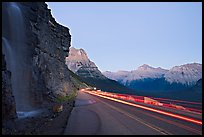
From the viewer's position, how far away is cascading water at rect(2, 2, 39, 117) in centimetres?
4331

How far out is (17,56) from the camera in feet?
149

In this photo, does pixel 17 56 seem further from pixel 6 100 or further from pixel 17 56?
pixel 6 100

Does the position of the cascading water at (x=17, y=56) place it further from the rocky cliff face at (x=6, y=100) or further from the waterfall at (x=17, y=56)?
the rocky cliff face at (x=6, y=100)

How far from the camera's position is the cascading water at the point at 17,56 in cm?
4331

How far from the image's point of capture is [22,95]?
146 ft

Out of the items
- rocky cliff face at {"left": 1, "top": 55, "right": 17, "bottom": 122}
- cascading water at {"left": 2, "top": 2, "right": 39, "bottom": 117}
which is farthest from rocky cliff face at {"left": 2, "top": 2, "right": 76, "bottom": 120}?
rocky cliff face at {"left": 1, "top": 55, "right": 17, "bottom": 122}

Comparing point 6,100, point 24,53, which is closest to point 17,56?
point 24,53

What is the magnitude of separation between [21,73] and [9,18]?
8.66 metres

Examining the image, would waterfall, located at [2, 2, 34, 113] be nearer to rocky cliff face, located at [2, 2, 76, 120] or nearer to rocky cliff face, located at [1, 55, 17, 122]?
rocky cliff face, located at [2, 2, 76, 120]

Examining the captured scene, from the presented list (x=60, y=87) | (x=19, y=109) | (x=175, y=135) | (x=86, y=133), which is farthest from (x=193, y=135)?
(x=60, y=87)

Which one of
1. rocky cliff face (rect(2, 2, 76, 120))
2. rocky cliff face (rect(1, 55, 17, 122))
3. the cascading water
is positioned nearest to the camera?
rocky cliff face (rect(1, 55, 17, 122))

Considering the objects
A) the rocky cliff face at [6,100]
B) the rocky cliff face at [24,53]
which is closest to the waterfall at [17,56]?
the rocky cliff face at [24,53]

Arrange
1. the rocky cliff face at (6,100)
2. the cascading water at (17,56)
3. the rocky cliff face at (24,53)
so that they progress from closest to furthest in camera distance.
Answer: the rocky cliff face at (6,100) → the cascading water at (17,56) → the rocky cliff face at (24,53)

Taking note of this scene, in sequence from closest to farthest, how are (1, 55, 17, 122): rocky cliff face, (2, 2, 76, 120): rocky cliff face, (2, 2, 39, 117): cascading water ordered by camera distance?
(1, 55, 17, 122): rocky cliff face → (2, 2, 39, 117): cascading water → (2, 2, 76, 120): rocky cliff face
